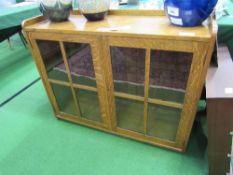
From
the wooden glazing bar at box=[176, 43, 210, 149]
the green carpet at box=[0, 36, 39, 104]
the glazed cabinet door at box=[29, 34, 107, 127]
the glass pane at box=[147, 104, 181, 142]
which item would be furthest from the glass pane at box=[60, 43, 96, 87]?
the green carpet at box=[0, 36, 39, 104]

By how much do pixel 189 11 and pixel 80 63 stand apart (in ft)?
2.76

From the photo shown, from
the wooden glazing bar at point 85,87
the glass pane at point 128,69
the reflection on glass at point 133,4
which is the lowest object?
the wooden glazing bar at point 85,87

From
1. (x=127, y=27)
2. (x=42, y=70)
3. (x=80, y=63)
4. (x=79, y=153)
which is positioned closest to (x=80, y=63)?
(x=80, y=63)

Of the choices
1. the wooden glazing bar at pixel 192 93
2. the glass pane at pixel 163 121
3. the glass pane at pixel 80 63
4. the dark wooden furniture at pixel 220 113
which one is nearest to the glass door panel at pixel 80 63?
the glass pane at pixel 80 63

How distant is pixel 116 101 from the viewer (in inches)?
60.7

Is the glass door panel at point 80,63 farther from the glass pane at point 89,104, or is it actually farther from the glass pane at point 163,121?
the glass pane at point 163,121

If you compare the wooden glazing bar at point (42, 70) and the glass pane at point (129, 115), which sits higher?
the wooden glazing bar at point (42, 70)

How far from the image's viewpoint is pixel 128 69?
1.41 metres

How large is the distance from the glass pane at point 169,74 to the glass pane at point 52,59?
0.71 m

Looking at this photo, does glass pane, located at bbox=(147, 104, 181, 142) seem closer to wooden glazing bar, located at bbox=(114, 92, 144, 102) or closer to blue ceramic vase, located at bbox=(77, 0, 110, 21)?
wooden glazing bar, located at bbox=(114, 92, 144, 102)

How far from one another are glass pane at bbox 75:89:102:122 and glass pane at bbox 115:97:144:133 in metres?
0.18

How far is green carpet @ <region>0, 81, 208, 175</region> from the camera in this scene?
145 centimetres

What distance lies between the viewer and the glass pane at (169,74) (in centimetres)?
116

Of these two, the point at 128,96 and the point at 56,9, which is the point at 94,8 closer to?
the point at 56,9
